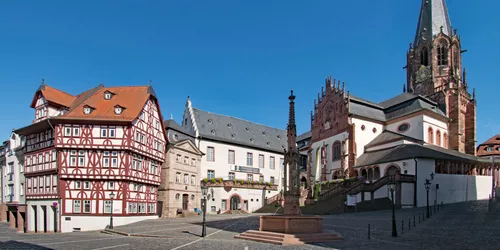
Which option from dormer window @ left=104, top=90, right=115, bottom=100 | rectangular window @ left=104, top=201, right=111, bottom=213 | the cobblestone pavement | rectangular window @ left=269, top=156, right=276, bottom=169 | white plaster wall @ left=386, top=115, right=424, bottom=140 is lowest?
rectangular window @ left=104, top=201, right=111, bottom=213

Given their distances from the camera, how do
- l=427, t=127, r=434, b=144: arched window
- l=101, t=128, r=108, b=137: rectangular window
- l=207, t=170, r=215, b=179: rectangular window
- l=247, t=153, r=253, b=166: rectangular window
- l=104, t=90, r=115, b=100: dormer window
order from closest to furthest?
1. l=101, t=128, r=108, b=137: rectangular window
2. l=104, t=90, r=115, b=100: dormer window
3. l=207, t=170, r=215, b=179: rectangular window
4. l=427, t=127, r=434, b=144: arched window
5. l=247, t=153, r=253, b=166: rectangular window

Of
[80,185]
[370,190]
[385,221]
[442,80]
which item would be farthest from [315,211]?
[442,80]

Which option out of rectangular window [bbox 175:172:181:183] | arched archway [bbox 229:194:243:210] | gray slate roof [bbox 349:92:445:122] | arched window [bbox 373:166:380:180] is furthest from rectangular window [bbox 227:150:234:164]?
arched window [bbox 373:166:380:180]

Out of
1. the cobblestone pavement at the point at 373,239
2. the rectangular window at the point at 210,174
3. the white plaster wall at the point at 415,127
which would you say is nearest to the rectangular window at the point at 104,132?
the cobblestone pavement at the point at 373,239

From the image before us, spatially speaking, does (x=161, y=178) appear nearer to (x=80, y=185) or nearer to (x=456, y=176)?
(x=80, y=185)

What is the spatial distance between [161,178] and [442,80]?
46.3 m

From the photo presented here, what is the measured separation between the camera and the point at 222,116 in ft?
189

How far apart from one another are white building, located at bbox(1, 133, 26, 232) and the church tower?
5500 cm

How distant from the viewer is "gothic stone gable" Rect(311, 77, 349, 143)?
185 feet

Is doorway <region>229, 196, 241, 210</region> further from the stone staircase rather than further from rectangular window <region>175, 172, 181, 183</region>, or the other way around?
the stone staircase

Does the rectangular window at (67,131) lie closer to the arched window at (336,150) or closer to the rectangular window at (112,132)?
the rectangular window at (112,132)

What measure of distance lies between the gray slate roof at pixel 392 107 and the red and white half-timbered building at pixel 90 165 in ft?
104

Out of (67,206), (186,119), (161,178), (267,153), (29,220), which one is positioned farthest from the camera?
(267,153)

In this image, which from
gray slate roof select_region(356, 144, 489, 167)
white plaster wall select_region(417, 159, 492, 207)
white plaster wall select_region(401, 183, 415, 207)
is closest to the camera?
white plaster wall select_region(401, 183, 415, 207)
